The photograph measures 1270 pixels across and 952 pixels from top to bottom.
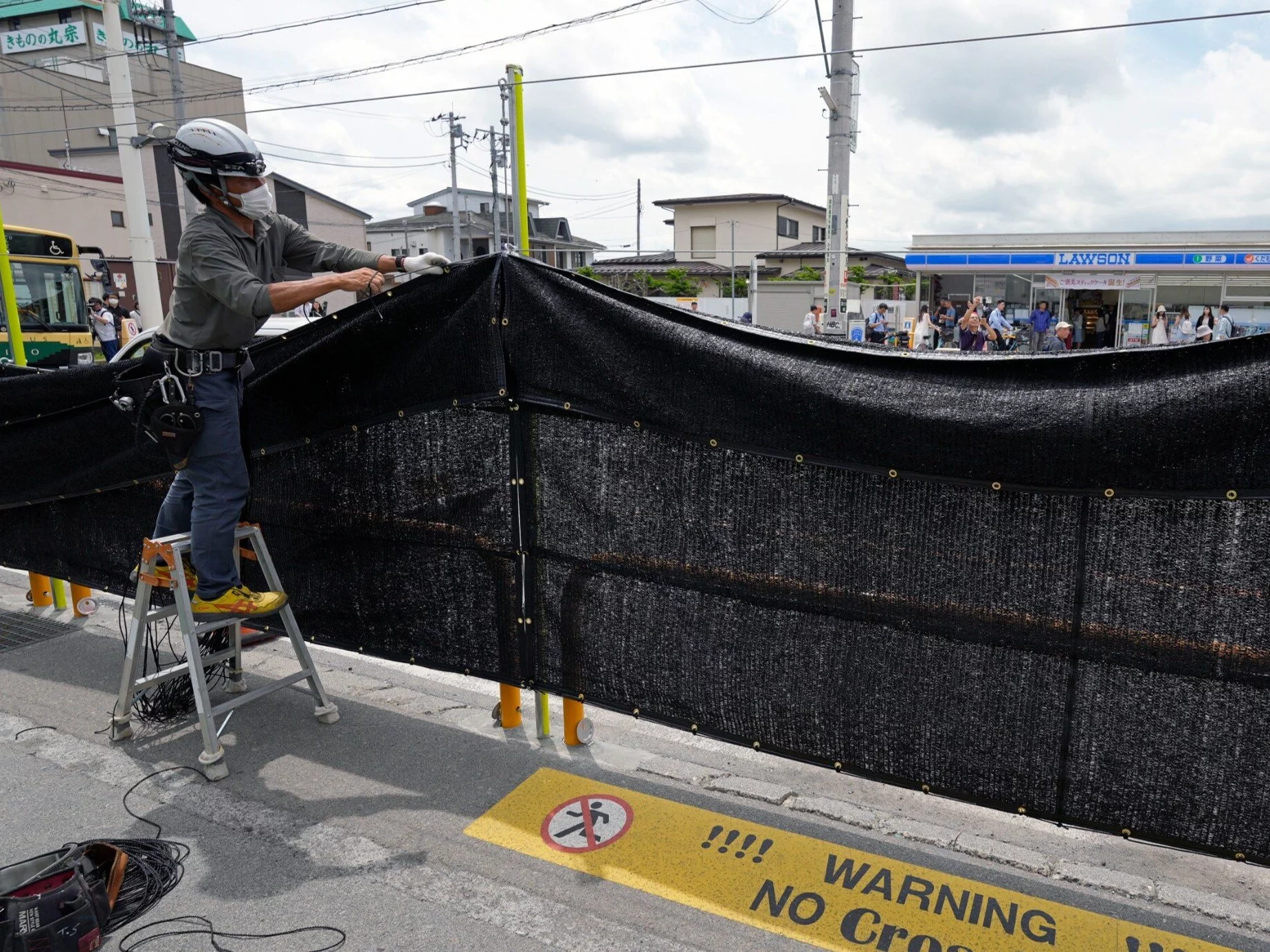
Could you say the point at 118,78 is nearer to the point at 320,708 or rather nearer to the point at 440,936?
the point at 320,708

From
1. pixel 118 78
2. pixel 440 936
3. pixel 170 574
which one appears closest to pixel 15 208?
pixel 118 78

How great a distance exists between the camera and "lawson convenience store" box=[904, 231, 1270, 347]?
966 inches

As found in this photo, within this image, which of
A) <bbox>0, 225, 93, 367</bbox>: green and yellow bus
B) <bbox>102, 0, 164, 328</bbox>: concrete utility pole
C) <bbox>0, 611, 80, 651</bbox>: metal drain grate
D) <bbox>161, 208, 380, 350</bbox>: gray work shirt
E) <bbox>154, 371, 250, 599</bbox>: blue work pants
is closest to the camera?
<bbox>161, 208, 380, 350</bbox>: gray work shirt

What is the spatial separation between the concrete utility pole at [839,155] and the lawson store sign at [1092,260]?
37.2ft

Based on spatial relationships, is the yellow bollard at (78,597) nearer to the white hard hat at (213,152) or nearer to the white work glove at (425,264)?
the white hard hat at (213,152)

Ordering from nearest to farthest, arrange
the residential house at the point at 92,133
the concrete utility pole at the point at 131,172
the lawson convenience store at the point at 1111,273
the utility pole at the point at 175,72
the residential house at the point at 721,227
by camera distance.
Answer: the concrete utility pole at the point at 131,172
the utility pole at the point at 175,72
the lawson convenience store at the point at 1111,273
the residential house at the point at 92,133
the residential house at the point at 721,227

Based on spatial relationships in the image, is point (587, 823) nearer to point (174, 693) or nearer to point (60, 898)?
point (60, 898)

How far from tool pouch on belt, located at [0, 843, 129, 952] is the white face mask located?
7.52 feet

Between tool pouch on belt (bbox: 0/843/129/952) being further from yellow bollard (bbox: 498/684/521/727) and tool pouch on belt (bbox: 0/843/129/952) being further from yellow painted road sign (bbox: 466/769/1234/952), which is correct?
yellow bollard (bbox: 498/684/521/727)

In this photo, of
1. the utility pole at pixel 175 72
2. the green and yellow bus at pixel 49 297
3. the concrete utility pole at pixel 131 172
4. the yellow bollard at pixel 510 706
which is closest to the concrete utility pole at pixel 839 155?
the concrete utility pole at pixel 131 172

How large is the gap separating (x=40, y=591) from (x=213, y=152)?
→ 3.61 meters

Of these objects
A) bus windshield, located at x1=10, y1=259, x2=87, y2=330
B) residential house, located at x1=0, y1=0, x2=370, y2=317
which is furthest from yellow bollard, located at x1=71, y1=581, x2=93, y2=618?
residential house, located at x1=0, y1=0, x2=370, y2=317

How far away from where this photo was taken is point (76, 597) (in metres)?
5.32

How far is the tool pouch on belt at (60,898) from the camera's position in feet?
7.72
